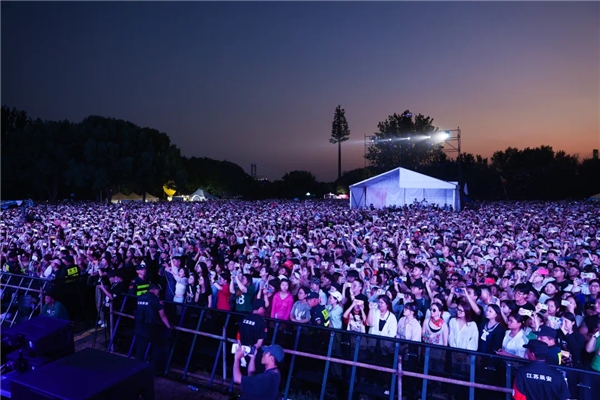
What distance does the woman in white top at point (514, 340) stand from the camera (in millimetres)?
4398

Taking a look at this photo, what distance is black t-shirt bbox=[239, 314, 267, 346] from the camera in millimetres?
4375

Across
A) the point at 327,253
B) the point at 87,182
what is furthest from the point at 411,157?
the point at 327,253

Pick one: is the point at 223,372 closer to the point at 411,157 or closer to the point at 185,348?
the point at 185,348

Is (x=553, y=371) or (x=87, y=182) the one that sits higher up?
(x=87, y=182)

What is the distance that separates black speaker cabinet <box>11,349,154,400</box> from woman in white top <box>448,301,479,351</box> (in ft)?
11.4

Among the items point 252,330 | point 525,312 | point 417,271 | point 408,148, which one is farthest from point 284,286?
point 408,148

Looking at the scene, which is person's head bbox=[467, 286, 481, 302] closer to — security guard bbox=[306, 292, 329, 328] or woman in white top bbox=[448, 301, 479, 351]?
woman in white top bbox=[448, 301, 479, 351]

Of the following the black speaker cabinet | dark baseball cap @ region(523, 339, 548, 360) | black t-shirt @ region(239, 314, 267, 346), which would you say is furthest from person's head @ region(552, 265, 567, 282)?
the black speaker cabinet

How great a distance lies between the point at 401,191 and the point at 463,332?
29.0 m

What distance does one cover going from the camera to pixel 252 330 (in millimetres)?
4414

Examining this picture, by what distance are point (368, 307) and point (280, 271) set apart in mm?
2258

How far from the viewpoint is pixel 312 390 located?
4961 mm

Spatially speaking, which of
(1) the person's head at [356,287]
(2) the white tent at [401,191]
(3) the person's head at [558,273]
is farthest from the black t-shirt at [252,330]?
(2) the white tent at [401,191]

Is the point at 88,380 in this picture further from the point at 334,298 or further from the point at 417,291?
the point at 417,291
